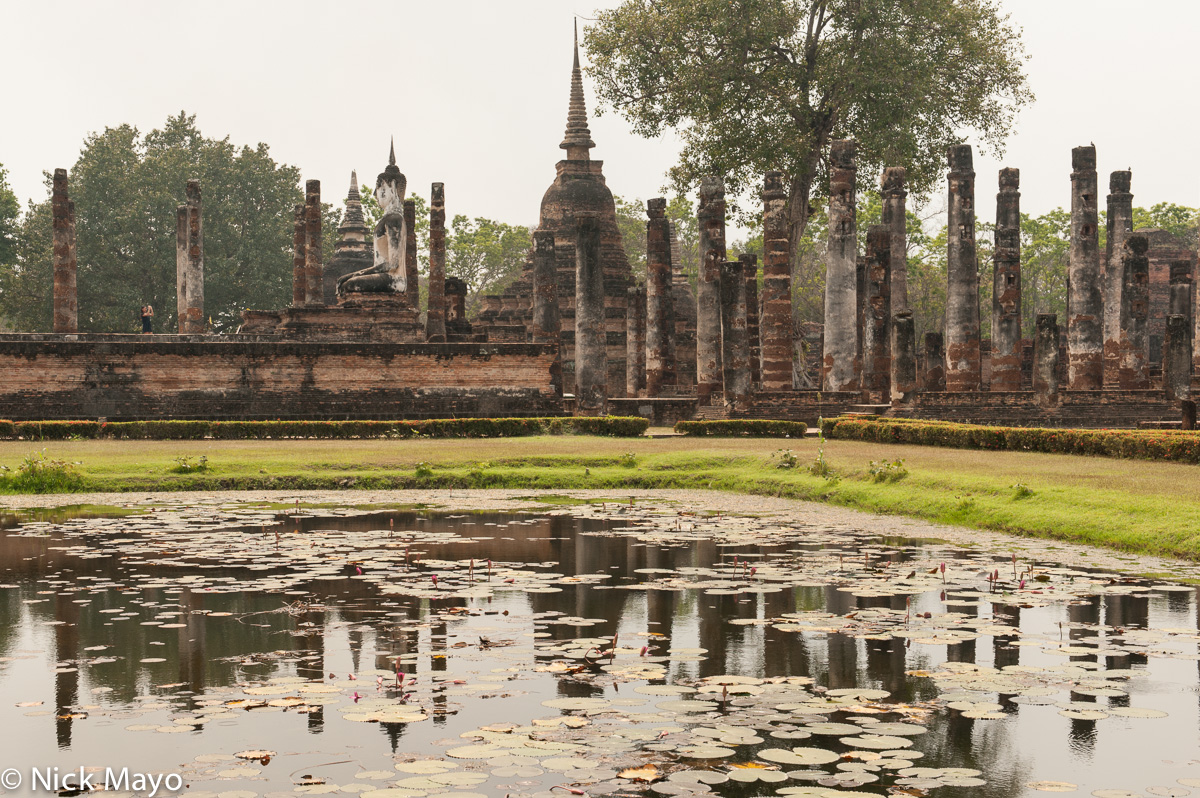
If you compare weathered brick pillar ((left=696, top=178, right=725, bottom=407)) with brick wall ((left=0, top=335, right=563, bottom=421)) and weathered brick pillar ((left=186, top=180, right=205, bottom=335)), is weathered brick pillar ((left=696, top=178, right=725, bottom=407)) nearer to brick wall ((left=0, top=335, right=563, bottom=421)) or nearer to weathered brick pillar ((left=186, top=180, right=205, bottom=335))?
brick wall ((left=0, top=335, right=563, bottom=421))

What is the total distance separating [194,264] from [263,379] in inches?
328

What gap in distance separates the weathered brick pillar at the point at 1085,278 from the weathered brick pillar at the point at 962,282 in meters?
2.33

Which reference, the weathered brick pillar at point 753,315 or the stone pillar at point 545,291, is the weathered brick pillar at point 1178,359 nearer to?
the weathered brick pillar at point 753,315

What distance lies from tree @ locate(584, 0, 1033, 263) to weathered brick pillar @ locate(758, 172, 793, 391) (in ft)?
22.9

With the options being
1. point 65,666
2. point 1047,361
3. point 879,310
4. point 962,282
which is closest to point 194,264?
point 879,310

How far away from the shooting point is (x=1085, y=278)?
29172mm

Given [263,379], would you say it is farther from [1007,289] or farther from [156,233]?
[156,233]

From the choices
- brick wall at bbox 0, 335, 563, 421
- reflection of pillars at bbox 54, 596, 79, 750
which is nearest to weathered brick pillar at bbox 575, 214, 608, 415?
brick wall at bbox 0, 335, 563, 421

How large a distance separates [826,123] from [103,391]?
21.1m

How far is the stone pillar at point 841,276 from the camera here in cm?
2839

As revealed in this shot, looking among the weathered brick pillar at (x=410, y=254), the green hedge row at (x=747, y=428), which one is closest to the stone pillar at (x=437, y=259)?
the weathered brick pillar at (x=410, y=254)

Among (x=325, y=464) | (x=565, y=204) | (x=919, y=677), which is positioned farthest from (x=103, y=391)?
(x=919, y=677)

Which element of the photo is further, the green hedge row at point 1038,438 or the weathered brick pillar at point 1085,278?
the weathered brick pillar at point 1085,278

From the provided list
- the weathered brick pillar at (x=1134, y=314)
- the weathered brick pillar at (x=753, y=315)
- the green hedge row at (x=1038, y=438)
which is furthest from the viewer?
the weathered brick pillar at (x=1134, y=314)
